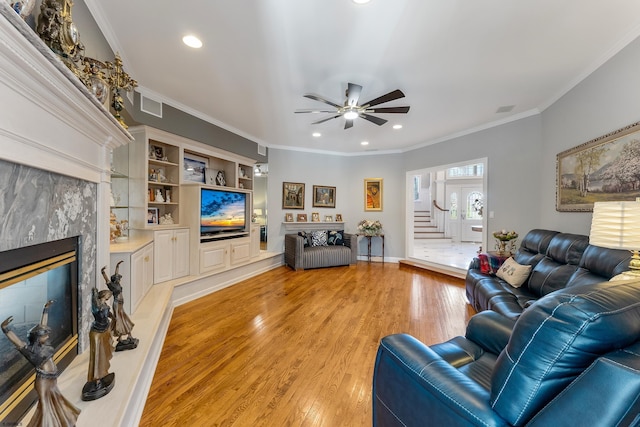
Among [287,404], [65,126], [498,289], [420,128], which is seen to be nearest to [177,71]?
[65,126]

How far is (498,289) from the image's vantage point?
2.65m

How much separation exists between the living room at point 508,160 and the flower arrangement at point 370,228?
28cm

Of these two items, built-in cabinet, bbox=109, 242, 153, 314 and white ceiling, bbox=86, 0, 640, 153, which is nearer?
white ceiling, bbox=86, 0, 640, 153

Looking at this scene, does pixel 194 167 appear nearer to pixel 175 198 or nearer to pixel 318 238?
pixel 175 198

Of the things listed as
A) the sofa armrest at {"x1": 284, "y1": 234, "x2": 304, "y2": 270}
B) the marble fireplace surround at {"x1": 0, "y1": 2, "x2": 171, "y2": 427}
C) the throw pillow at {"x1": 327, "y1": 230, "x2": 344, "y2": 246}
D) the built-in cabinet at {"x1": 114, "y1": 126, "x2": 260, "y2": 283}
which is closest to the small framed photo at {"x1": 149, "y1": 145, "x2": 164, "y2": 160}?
the built-in cabinet at {"x1": 114, "y1": 126, "x2": 260, "y2": 283}

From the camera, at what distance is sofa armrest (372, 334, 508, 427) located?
0.87m

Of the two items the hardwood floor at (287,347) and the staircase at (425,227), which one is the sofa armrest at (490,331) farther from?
the staircase at (425,227)

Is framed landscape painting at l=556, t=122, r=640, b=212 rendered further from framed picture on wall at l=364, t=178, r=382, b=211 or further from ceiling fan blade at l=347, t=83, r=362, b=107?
framed picture on wall at l=364, t=178, r=382, b=211

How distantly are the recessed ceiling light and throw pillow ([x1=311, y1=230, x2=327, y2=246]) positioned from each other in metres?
4.09

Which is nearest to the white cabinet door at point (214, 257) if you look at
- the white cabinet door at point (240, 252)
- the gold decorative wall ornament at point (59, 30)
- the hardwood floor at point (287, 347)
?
the white cabinet door at point (240, 252)

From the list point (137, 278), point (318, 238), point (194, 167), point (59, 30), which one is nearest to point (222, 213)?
point (194, 167)

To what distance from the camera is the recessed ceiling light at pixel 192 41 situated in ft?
7.22

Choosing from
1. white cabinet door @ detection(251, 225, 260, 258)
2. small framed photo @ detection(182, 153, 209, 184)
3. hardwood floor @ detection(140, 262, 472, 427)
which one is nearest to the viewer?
hardwood floor @ detection(140, 262, 472, 427)

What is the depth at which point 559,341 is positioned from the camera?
72 cm
